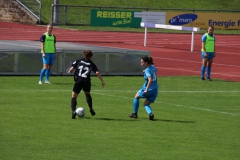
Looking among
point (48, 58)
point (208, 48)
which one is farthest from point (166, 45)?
point (48, 58)

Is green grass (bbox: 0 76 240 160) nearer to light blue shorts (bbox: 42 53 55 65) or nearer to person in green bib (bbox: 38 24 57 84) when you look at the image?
person in green bib (bbox: 38 24 57 84)

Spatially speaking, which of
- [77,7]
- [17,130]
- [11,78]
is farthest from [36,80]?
[77,7]

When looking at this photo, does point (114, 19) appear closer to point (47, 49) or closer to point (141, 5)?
point (141, 5)

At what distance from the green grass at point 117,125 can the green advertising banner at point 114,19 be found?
33361 mm

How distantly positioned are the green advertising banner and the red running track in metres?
5.10

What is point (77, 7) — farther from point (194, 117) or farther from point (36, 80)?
point (194, 117)

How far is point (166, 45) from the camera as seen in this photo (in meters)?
44.6

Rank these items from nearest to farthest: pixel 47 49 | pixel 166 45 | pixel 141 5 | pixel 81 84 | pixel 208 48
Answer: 1. pixel 81 84
2. pixel 47 49
3. pixel 208 48
4. pixel 166 45
5. pixel 141 5

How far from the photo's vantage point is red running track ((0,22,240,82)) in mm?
32375

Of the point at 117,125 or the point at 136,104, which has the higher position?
the point at 136,104

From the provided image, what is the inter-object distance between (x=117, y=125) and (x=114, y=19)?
4263 centimetres

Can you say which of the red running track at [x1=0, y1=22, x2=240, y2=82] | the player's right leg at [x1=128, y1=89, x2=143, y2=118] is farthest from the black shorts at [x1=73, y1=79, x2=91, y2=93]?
the red running track at [x1=0, y1=22, x2=240, y2=82]

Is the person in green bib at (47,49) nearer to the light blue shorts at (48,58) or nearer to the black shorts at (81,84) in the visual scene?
the light blue shorts at (48,58)

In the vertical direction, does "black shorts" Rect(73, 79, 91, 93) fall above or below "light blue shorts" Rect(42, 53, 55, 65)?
below
